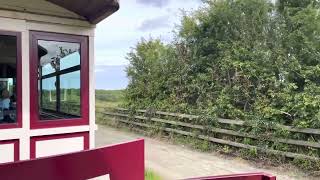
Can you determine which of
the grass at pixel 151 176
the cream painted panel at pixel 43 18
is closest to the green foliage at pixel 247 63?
the grass at pixel 151 176

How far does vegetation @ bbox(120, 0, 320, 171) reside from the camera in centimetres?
945

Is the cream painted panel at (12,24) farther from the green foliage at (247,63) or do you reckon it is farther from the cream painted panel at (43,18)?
the green foliage at (247,63)

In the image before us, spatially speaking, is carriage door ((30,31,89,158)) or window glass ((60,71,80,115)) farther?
window glass ((60,71,80,115))

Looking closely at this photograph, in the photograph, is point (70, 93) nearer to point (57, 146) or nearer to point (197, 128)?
point (57, 146)

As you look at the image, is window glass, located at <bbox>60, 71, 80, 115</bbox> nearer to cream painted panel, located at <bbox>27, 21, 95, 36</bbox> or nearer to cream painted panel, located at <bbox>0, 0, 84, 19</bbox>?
cream painted panel, located at <bbox>27, 21, 95, 36</bbox>

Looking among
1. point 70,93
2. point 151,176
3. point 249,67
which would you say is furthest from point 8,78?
point 249,67

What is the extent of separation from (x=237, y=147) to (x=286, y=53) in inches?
97.4

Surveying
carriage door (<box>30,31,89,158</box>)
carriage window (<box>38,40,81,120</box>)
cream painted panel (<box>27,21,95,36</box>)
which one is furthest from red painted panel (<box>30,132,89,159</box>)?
cream painted panel (<box>27,21,95,36</box>)

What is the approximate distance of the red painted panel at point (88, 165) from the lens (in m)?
2.06

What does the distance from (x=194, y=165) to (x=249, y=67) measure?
2.96m

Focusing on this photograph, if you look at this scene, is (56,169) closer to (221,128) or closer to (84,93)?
(84,93)

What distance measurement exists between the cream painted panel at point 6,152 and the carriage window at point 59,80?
1.63 ft

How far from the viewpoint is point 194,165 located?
931 cm

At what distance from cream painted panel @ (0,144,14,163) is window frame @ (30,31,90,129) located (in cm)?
33
